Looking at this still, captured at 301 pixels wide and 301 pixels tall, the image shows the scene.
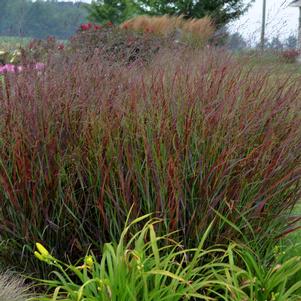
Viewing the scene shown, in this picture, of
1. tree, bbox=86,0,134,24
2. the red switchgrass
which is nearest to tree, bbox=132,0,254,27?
tree, bbox=86,0,134,24

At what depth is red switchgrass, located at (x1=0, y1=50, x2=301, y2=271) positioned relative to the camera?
3398 millimetres

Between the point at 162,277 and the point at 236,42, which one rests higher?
the point at 236,42

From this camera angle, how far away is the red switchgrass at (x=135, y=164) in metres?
3.40

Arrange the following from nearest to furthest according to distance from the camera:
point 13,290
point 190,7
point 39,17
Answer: point 13,290
point 39,17
point 190,7

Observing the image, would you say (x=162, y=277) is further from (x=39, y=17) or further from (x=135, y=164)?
(x=39, y=17)

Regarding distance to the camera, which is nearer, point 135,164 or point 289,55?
point 135,164

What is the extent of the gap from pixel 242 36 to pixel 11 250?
13.1 feet

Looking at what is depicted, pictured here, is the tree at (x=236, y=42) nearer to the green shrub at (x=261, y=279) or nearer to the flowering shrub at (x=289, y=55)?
the flowering shrub at (x=289, y=55)

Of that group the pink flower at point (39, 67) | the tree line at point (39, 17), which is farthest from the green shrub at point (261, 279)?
the tree line at point (39, 17)

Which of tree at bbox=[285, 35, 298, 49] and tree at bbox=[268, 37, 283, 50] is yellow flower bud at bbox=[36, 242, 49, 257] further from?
tree at bbox=[285, 35, 298, 49]

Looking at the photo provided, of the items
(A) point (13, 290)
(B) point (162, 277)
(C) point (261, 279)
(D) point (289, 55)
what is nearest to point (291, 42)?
(D) point (289, 55)

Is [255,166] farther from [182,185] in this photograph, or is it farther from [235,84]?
[235,84]

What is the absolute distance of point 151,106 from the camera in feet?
12.0

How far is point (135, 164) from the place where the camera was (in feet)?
11.2
